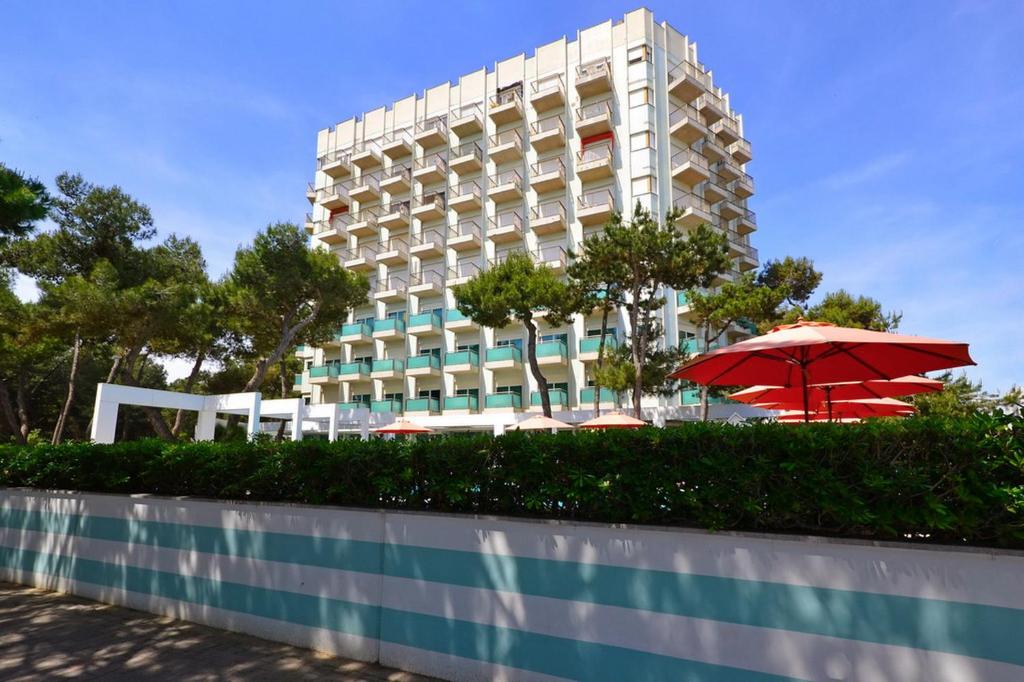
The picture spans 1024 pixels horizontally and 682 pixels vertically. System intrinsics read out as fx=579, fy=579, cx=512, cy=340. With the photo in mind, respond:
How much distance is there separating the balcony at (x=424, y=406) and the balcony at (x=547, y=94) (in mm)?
18193

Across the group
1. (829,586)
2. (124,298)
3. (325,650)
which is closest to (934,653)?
(829,586)

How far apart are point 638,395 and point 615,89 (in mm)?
19614

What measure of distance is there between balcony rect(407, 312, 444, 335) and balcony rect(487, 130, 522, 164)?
33.7 ft

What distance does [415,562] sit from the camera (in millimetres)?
4793

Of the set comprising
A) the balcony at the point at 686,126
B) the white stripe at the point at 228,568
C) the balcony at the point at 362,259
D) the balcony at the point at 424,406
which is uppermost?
the balcony at the point at 686,126

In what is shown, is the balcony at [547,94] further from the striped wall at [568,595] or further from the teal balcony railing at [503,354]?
the striped wall at [568,595]

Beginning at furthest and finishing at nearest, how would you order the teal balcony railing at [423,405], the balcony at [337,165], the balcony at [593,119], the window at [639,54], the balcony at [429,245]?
the balcony at [337,165] < the balcony at [429,245] < the teal balcony railing at [423,405] < the balcony at [593,119] < the window at [639,54]

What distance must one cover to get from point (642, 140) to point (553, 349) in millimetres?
12014

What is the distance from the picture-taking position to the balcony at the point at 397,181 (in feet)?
128

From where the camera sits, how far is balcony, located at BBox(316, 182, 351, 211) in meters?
41.6

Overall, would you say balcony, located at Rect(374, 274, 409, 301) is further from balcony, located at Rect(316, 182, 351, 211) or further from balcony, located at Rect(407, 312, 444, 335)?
balcony, located at Rect(316, 182, 351, 211)

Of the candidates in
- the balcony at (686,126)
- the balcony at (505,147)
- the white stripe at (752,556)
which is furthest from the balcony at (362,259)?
the white stripe at (752,556)

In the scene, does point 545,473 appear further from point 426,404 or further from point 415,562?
point 426,404

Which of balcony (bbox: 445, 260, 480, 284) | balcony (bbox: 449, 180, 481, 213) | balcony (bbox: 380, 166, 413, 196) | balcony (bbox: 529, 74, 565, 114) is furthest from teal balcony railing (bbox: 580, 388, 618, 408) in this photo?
balcony (bbox: 380, 166, 413, 196)
